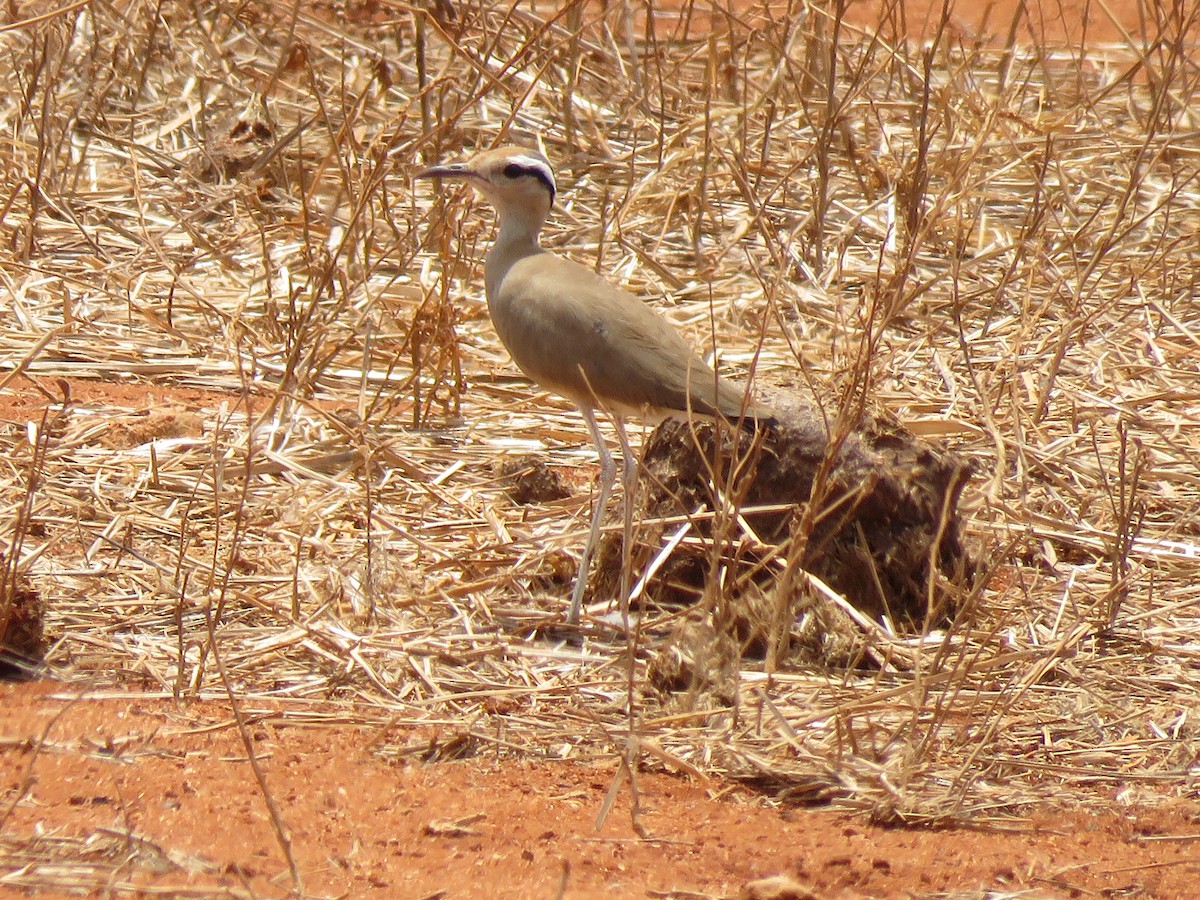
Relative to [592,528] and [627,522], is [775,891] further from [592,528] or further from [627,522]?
[592,528]

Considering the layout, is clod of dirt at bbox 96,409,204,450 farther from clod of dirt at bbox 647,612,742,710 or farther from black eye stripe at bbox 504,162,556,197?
clod of dirt at bbox 647,612,742,710

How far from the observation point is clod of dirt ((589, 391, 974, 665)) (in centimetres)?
470

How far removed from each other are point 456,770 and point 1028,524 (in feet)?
6.74

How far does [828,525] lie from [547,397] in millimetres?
2027

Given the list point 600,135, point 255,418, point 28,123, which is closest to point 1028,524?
point 255,418

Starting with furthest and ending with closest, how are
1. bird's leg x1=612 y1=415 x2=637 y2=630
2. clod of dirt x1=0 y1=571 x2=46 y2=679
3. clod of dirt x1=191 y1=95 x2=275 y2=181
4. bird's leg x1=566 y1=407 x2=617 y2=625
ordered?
clod of dirt x1=191 y1=95 x2=275 y2=181, bird's leg x1=566 y1=407 x2=617 y2=625, bird's leg x1=612 y1=415 x2=637 y2=630, clod of dirt x1=0 y1=571 x2=46 y2=679

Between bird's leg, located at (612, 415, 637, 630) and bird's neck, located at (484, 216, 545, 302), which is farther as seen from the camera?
bird's neck, located at (484, 216, 545, 302)

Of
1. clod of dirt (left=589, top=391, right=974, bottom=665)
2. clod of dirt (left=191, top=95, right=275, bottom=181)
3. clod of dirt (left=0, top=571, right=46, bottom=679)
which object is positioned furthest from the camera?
clod of dirt (left=191, top=95, right=275, bottom=181)

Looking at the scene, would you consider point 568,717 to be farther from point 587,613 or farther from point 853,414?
point 853,414

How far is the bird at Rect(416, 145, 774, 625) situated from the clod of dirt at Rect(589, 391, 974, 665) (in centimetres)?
11

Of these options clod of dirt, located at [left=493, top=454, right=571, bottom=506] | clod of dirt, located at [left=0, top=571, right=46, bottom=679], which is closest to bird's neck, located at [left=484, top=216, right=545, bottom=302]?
clod of dirt, located at [left=493, top=454, right=571, bottom=506]

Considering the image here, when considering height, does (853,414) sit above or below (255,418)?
above

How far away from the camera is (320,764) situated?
3930mm

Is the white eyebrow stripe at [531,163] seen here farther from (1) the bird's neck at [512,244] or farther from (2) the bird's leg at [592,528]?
(2) the bird's leg at [592,528]
